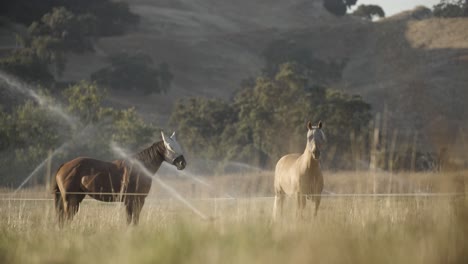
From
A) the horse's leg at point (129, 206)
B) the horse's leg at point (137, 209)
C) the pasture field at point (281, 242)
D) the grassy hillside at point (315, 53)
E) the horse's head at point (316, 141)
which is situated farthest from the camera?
the grassy hillside at point (315, 53)

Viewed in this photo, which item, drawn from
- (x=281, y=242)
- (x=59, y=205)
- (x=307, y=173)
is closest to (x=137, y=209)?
(x=59, y=205)

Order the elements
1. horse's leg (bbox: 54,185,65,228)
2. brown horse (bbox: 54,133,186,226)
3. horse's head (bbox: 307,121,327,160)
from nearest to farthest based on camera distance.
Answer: horse's head (bbox: 307,121,327,160), brown horse (bbox: 54,133,186,226), horse's leg (bbox: 54,185,65,228)

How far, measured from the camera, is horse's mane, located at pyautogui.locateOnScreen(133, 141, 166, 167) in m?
13.5

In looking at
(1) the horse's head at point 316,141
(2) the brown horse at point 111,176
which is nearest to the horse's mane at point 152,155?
(2) the brown horse at point 111,176

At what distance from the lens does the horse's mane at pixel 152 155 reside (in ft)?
44.4

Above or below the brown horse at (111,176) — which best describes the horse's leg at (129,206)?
below

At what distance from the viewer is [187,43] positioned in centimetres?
11250

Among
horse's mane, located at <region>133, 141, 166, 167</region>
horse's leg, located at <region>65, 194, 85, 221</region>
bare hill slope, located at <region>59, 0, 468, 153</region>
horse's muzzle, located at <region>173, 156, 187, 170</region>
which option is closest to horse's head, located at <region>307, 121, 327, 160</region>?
horse's muzzle, located at <region>173, 156, 187, 170</region>

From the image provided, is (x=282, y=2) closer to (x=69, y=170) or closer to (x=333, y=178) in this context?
(x=333, y=178)

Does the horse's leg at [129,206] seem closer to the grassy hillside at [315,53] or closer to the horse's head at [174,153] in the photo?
the horse's head at [174,153]

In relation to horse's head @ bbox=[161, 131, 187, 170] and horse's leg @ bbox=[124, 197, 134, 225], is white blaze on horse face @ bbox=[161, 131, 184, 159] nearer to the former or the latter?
horse's head @ bbox=[161, 131, 187, 170]

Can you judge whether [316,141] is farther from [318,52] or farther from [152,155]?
[318,52]

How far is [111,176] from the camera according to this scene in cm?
1351

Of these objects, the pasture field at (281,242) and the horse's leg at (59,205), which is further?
the horse's leg at (59,205)
